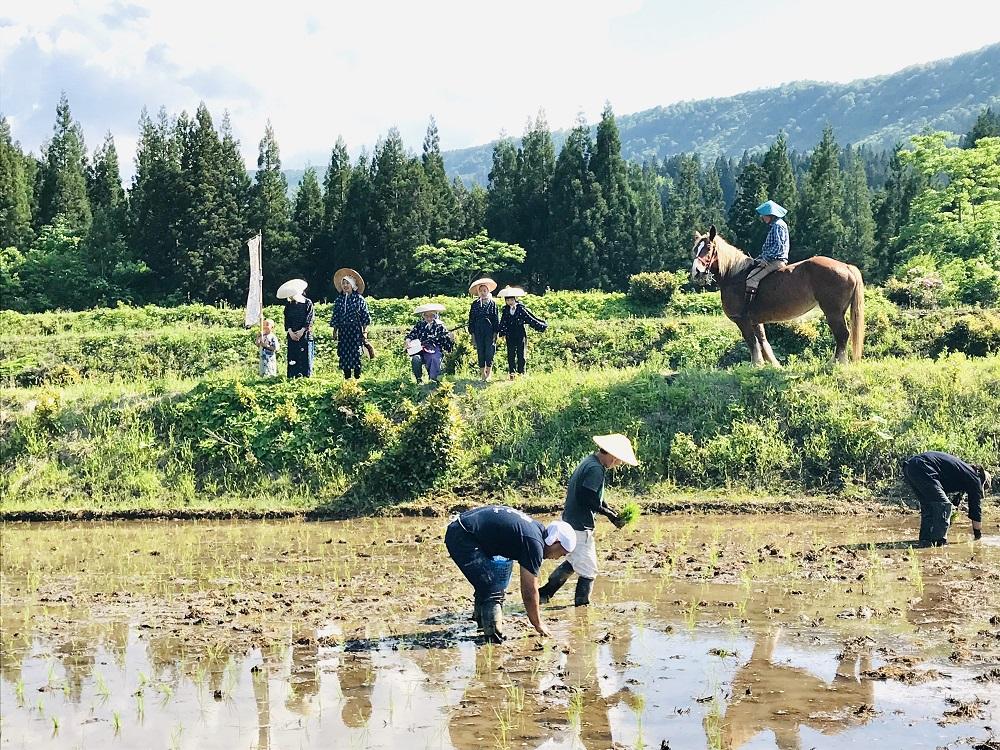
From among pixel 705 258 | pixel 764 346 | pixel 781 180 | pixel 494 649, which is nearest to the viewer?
pixel 494 649

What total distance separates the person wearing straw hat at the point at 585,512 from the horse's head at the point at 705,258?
7.84 meters

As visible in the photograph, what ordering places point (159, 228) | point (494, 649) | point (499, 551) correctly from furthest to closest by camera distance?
point (159, 228), point (499, 551), point (494, 649)

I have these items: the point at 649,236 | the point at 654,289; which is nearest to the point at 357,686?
the point at 654,289

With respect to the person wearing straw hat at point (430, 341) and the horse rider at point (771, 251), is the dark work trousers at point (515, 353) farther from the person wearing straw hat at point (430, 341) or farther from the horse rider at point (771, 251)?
the horse rider at point (771, 251)

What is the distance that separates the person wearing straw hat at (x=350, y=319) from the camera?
1820 centimetres

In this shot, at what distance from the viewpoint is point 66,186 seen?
5372cm

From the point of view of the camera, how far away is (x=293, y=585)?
11922 mm

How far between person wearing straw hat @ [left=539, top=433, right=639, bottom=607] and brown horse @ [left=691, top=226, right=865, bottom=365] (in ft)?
24.4

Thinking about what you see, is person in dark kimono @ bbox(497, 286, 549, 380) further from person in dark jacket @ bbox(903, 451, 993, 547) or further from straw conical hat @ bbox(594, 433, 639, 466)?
straw conical hat @ bbox(594, 433, 639, 466)

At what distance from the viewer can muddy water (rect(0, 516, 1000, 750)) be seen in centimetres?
777

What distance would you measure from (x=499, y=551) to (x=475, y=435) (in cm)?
768

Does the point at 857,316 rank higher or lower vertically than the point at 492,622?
higher

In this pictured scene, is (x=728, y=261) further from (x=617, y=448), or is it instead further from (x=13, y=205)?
(x=13, y=205)

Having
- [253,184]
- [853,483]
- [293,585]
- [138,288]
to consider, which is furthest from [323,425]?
[253,184]
